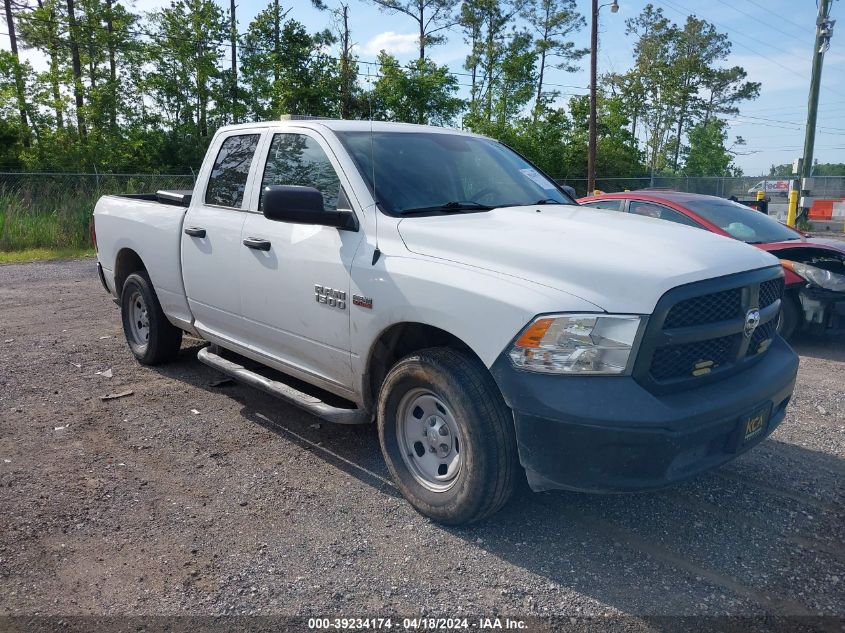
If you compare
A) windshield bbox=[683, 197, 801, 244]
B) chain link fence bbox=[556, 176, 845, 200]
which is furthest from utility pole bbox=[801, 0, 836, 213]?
windshield bbox=[683, 197, 801, 244]

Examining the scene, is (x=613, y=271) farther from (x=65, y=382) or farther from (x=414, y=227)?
(x=65, y=382)

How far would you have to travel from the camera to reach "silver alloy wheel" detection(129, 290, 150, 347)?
20.1ft

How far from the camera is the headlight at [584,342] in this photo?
2844mm

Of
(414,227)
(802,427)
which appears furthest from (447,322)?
(802,427)

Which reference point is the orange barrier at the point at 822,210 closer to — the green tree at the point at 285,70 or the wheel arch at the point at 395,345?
the green tree at the point at 285,70

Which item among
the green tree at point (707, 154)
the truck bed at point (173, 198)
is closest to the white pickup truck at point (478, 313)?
the truck bed at point (173, 198)

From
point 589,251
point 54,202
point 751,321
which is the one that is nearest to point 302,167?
point 589,251

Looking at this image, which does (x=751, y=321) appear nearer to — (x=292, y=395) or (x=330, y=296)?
(x=330, y=296)

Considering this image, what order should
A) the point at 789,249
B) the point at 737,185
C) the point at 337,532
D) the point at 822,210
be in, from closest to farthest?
the point at 337,532
the point at 789,249
the point at 822,210
the point at 737,185

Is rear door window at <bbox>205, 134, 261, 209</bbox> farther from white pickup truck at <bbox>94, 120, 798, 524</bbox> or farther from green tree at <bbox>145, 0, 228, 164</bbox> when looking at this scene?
green tree at <bbox>145, 0, 228, 164</bbox>

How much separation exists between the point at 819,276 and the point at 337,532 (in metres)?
5.83

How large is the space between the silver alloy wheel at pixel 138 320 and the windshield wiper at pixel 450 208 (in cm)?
324

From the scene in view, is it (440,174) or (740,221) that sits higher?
(440,174)

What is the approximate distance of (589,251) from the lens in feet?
10.3
